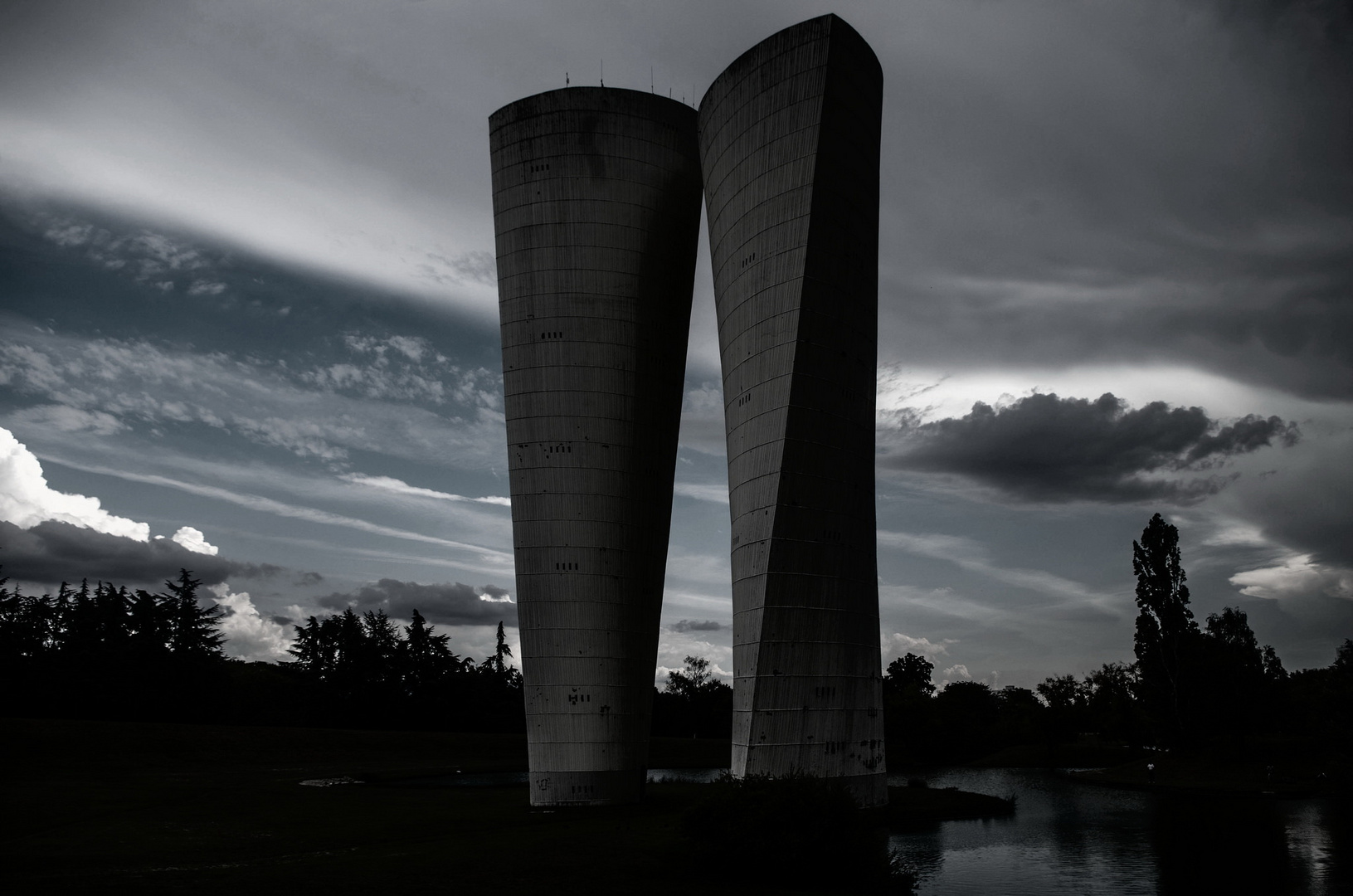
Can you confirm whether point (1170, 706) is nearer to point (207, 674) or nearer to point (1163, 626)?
point (1163, 626)

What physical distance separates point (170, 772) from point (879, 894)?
4519 cm

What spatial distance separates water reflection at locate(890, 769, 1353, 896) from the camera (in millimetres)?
19078

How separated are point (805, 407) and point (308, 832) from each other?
63.8 feet

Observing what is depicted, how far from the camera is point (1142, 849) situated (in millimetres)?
23516

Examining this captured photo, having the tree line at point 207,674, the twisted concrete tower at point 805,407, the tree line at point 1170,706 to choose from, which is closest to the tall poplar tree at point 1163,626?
the tree line at point 1170,706

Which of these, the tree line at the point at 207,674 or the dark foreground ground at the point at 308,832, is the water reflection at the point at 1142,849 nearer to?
the dark foreground ground at the point at 308,832

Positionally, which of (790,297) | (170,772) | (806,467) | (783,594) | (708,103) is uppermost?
(708,103)

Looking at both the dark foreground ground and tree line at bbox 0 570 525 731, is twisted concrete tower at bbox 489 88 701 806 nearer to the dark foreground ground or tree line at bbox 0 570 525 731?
the dark foreground ground

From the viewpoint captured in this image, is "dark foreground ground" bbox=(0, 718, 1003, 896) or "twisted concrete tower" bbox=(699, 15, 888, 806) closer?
"dark foreground ground" bbox=(0, 718, 1003, 896)

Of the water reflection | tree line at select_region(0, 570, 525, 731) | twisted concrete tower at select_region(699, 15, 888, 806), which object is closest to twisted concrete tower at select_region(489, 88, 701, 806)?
twisted concrete tower at select_region(699, 15, 888, 806)

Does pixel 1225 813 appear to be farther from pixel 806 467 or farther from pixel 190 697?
pixel 190 697

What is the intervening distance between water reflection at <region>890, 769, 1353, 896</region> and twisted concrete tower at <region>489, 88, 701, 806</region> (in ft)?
48.8

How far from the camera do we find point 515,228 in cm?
4216

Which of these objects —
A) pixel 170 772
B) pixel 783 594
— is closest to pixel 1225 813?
pixel 783 594
